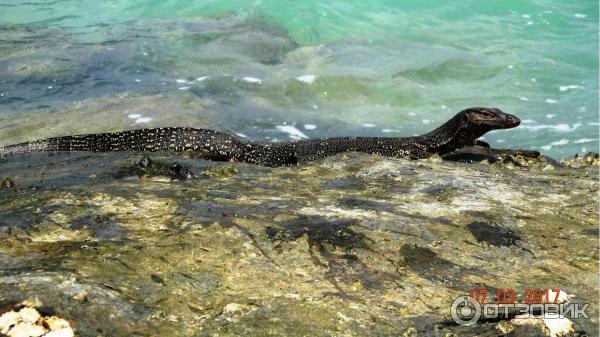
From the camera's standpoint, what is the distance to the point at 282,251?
3.23 m

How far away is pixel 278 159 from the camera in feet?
26.1

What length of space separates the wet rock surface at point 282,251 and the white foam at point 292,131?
621 centimetres

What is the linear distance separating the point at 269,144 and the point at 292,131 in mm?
3241

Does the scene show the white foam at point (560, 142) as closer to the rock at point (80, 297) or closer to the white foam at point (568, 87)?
the white foam at point (568, 87)

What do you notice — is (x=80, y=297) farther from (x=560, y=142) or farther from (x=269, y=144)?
(x=560, y=142)

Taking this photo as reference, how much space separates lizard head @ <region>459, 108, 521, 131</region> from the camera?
8.26m

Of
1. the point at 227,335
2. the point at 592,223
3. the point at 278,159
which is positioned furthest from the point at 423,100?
the point at 227,335

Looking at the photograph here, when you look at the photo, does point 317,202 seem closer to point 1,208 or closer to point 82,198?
point 82,198

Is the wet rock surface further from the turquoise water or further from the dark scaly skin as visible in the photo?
the turquoise water

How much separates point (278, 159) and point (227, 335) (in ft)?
18.4

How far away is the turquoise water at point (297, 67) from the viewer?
38.5 ft

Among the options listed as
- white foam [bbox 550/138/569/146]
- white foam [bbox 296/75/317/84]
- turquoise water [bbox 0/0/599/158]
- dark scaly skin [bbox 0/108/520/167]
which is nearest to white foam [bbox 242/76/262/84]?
turquoise water [bbox 0/0/599/158]

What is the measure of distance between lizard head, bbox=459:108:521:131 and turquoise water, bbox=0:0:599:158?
348 cm

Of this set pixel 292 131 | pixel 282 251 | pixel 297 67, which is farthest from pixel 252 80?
pixel 282 251
